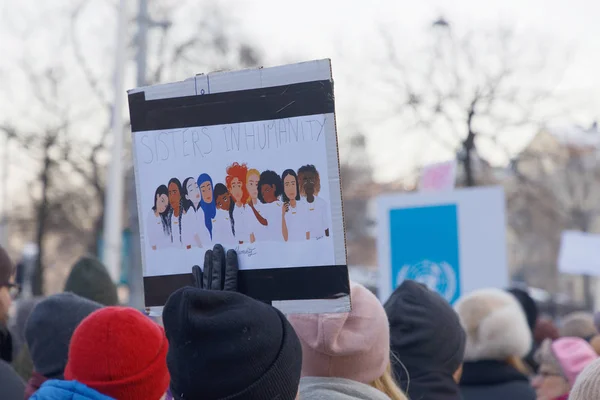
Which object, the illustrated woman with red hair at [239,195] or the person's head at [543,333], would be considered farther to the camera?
the person's head at [543,333]

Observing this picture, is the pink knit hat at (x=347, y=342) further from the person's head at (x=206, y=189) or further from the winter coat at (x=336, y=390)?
the person's head at (x=206, y=189)

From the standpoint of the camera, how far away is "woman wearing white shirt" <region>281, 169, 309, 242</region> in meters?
2.45

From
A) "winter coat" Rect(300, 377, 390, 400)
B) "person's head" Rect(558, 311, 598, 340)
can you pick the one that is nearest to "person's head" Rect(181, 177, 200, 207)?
"winter coat" Rect(300, 377, 390, 400)

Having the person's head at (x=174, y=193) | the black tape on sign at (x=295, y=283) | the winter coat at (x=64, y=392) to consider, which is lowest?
the winter coat at (x=64, y=392)

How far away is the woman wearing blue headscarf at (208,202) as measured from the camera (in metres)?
2.57

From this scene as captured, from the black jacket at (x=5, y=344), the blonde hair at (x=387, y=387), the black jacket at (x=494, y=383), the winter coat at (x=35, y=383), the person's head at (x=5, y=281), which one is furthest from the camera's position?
the black jacket at (x=5, y=344)

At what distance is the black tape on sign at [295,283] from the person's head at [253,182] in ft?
0.71

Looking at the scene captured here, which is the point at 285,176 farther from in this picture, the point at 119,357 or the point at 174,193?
the point at 119,357

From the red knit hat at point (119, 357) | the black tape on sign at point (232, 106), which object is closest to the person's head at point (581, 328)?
the red knit hat at point (119, 357)

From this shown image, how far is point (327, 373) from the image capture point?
289 centimetres

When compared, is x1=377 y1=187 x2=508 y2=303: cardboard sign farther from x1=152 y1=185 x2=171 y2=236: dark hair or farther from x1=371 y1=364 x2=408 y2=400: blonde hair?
x1=152 y1=185 x2=171 y2=236: dark hair

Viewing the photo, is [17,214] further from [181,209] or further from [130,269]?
[181,209]

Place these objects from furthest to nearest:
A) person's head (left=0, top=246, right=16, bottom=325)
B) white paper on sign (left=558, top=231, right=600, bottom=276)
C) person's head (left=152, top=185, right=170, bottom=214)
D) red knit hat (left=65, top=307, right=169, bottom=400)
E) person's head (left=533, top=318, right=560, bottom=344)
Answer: white paper on sign (left=558, top=231, right=600, bottom=276), person's head (left=533, top=318, right=560, bottom=344), person's head (left=0, top=246, right=16, bottom=325), red knit hat (left=65, top=307, right=169, bottom=400), person's head (left=152, top=185, right=170, bottom=214)

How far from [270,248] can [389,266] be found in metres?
5.50
